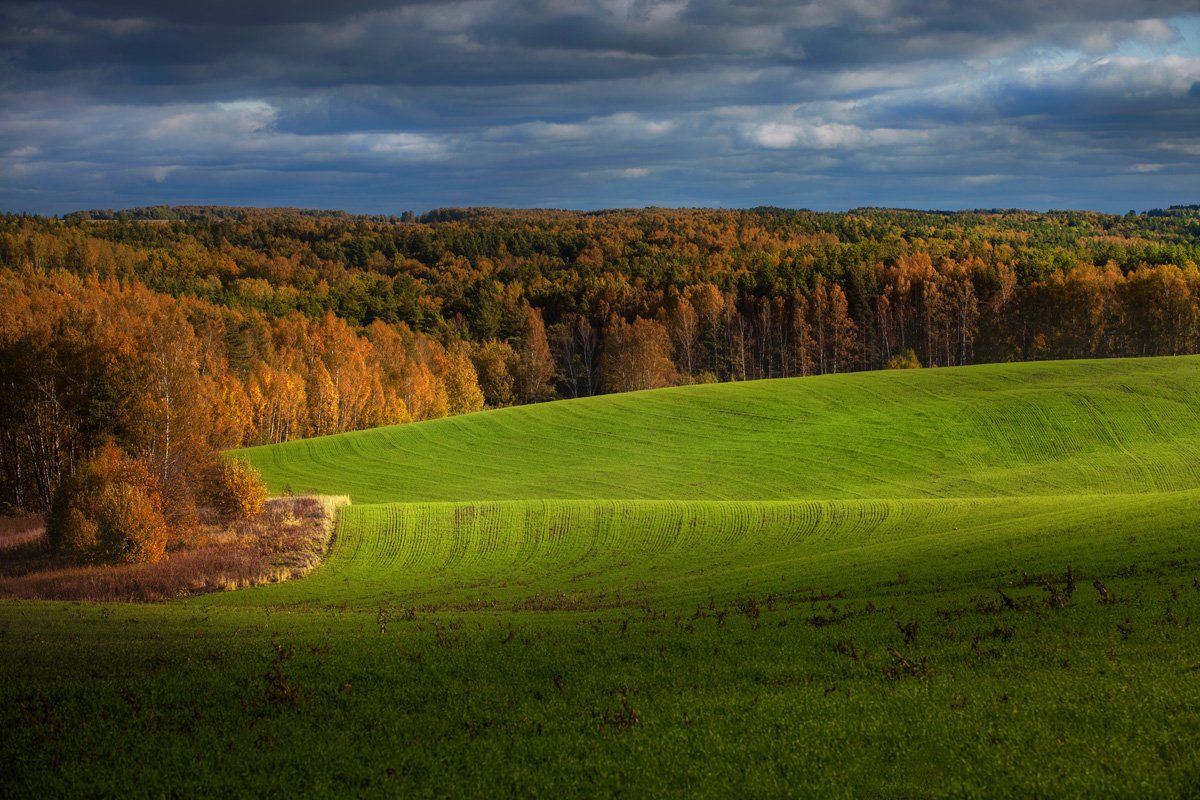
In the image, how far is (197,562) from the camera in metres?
40.6

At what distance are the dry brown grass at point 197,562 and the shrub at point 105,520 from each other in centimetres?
72

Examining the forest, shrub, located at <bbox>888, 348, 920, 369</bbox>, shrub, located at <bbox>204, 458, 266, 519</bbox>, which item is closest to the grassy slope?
shrub, located at <bbox>204, 458, 266, 519</bbox>

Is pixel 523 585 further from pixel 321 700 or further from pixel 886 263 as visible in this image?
pixel 886 263

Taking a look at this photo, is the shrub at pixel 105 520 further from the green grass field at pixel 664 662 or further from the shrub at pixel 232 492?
the green grass field at pixel 664 662

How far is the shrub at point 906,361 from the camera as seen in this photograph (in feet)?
417

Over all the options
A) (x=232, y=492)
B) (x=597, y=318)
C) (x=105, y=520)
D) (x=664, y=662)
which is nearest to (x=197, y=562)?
(x=105, y=520)

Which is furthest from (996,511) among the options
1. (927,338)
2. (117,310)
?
(927,338)

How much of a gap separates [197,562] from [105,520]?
4702 millimetres

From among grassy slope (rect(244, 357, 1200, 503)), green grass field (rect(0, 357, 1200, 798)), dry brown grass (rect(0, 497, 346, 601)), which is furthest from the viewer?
grassy slope (rect(244, 357, 1200, 503))

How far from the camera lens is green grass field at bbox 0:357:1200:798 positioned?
1185cm

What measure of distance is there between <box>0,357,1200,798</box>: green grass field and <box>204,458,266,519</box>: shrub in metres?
5.55

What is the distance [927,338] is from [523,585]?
117 metres

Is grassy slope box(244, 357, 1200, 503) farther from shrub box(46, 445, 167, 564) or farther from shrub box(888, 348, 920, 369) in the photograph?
shrub box(888, 348, 920, 369)

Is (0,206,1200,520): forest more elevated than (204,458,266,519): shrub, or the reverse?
(0,206,1200,520): forest
